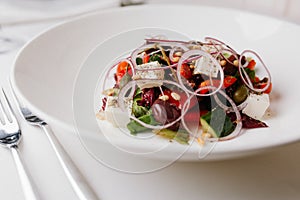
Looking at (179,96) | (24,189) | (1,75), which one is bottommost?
(24,189)

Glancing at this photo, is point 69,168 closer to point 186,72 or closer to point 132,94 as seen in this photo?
point 132,94

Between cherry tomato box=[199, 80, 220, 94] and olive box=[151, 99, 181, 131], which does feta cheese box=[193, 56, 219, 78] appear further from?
olive box=[151, 99, 181, 131]

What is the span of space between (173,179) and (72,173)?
0.24 metres

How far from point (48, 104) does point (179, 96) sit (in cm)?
34

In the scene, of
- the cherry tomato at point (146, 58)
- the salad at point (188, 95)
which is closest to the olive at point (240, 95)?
the salad at point (188, 95)

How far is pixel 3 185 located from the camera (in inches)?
38.0

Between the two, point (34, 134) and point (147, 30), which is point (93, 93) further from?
point (147, 30)

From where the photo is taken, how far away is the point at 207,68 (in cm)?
110

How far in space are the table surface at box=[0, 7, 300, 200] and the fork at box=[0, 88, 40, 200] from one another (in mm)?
17

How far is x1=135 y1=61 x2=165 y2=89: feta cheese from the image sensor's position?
1.08 metres

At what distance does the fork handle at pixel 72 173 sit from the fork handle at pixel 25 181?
85mm

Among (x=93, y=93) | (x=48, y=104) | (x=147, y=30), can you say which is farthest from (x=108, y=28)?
(x=48, y=104)

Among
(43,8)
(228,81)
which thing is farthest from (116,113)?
(43,8)

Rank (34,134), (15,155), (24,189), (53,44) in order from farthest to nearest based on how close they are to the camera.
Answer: (53,44) < (34,134) < (15,155) < (24,189)
